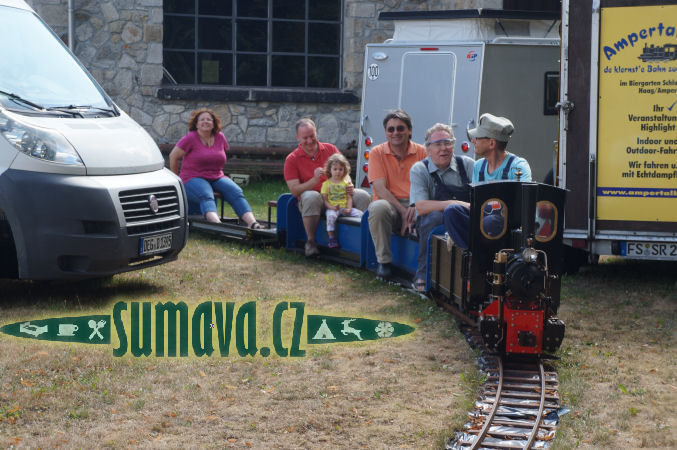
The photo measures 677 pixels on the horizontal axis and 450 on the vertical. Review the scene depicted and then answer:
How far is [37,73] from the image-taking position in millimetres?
7805

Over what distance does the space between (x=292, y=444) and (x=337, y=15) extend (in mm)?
13618

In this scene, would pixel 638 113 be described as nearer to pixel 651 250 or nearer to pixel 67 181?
pixel 651 250

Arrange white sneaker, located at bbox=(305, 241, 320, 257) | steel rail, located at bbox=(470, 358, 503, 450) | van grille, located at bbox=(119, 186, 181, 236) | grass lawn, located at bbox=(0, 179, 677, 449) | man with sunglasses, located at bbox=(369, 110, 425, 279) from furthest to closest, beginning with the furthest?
1. white sneaker, located at bbox=(305, 241, 320, 257)
2. man with sunglasses, located at bbox=(369, 110, 425, 279)
3. van grille, located at bbox=(119, 186, 181, 236)
4. grass lawn, located at bbox=(0, 179, 677, 449)
5. steel rail, located at bbox=(470, 358, 503, 450)

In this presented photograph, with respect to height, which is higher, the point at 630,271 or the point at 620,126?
the point at 620,126

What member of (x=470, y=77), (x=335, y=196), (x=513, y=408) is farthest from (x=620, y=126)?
(x=513, y=408)

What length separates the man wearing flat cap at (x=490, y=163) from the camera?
23.8 feet

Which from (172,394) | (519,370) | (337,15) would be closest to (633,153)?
(519,370)

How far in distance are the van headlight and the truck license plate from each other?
4.58 metres

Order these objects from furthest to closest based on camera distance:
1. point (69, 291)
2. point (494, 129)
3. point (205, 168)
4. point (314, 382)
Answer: point (205, 168)
point (69, 291)
point (494, 129)
point (314, 382)

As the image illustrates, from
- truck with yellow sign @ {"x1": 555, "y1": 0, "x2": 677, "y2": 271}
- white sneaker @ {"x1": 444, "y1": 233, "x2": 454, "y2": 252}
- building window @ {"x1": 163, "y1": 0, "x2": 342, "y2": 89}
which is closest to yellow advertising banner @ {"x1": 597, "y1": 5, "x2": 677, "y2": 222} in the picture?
truck with yellow sign @ {"x1": 555, "y1": 0, "x2": 677, "y2": 271}

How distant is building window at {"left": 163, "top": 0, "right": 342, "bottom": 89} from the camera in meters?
17.2

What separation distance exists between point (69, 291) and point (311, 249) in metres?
2.68

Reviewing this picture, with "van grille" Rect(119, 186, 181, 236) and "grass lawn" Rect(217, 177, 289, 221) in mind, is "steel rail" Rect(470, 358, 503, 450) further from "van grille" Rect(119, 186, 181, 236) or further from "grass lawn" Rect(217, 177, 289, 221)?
"grass lawn" Rect(217, 177, 289, 221)

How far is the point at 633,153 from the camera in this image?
8.58m
